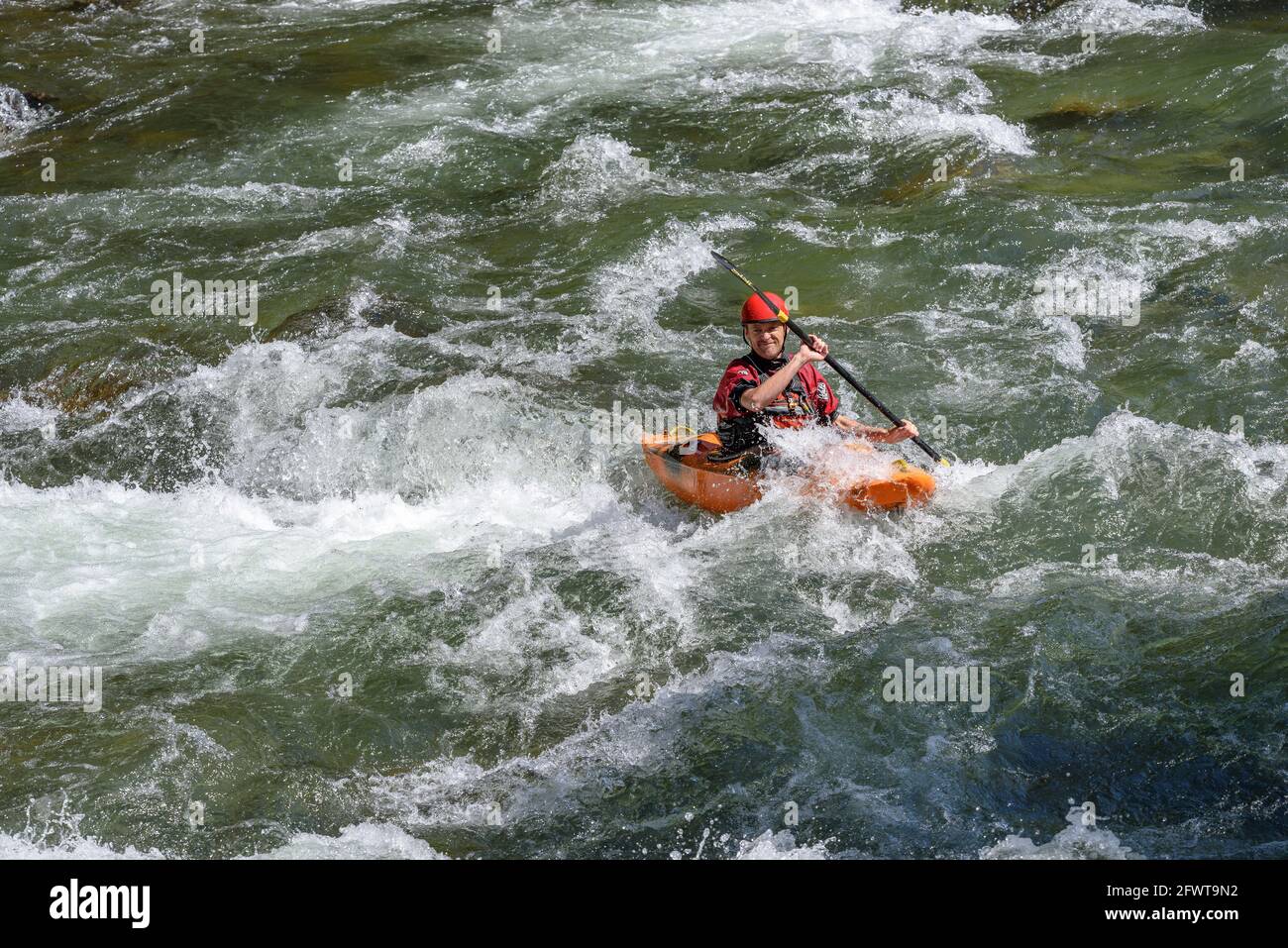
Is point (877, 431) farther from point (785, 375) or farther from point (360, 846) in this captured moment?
point (360, 846)

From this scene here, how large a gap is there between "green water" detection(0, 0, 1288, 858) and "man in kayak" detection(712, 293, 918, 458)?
436 mm

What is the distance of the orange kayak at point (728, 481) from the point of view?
708 centimetres

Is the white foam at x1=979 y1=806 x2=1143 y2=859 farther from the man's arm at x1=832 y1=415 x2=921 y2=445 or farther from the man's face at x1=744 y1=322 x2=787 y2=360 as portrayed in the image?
the man's face at x1=744 y1=322 x2=787 y2=360

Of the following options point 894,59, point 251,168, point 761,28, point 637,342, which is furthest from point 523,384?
point 761,28

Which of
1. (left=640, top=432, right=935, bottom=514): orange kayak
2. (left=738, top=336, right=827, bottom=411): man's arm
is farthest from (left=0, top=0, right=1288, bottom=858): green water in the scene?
(left=738, top=336, right=827, bottom=411): man's arm

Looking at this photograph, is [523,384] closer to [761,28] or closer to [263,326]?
[263,326]

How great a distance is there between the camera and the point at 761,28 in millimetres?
15891

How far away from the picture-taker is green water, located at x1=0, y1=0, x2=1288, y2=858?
17.6 ft

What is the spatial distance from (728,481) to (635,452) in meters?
0.99

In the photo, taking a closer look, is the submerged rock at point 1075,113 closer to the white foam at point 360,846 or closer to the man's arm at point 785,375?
the man's arm at point 785,375

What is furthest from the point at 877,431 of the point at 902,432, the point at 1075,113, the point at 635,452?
Answer: the point at 1075,113

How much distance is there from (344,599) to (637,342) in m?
3.34

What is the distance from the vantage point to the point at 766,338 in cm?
710

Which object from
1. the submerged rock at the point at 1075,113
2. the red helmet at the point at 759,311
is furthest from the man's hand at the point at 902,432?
the submerged rock at the point at 1075,113
